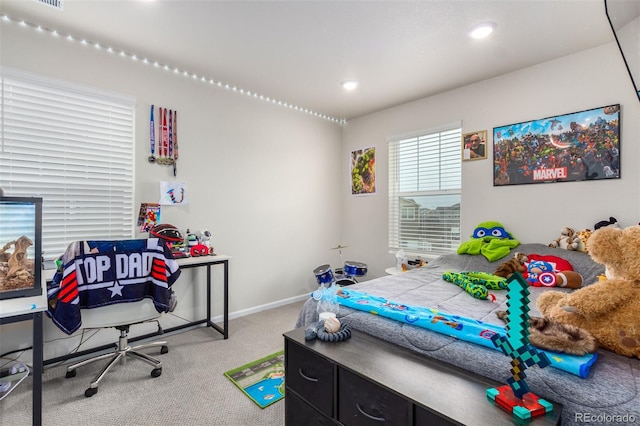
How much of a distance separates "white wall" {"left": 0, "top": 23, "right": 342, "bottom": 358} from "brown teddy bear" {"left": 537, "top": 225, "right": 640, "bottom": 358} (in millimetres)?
2823

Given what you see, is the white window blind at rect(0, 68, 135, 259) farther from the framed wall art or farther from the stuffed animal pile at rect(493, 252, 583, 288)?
the framed wall art

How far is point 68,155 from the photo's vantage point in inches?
91.4

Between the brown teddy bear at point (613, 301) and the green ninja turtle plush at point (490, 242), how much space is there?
144 cm

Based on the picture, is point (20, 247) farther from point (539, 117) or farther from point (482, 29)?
point (539, 117)

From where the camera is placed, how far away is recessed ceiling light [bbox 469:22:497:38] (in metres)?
2.14

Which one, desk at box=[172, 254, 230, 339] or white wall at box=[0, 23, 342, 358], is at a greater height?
white wall at box=[0, 23, 342, 358]

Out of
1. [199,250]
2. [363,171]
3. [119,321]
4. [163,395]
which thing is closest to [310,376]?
[163,395]

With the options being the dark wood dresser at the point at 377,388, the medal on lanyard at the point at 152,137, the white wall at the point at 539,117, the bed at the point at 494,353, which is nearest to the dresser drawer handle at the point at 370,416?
the dark wood dresser at the point at 377,388

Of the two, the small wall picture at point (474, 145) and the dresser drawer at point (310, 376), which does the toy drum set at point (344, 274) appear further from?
the dresser drawer at point (310, 376)

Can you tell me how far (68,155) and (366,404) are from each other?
8.91 feet

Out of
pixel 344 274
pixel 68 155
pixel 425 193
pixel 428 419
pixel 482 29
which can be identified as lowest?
pixel 344 274

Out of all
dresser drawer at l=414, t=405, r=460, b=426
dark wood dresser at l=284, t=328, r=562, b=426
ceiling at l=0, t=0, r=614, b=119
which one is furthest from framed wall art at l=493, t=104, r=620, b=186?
dresser drawer at l=414, t=405, r=460, b=426

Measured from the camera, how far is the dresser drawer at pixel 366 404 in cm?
103

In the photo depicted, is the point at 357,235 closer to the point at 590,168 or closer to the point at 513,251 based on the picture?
the point at 513,251
